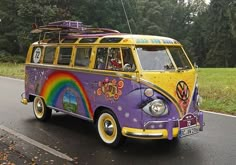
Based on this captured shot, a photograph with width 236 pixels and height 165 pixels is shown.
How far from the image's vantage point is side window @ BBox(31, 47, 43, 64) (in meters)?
9.15

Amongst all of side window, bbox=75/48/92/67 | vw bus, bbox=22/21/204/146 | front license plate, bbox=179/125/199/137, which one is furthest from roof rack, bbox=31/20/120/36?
front license plate, bbox=179/125/199/137

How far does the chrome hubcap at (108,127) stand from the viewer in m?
6.87

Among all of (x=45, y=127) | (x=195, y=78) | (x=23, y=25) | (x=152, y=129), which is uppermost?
(x=23, y=25)

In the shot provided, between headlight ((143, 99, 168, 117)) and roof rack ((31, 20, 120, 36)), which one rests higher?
roof rack ((31, 20, 120, 36))

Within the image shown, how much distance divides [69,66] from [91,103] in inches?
44.7

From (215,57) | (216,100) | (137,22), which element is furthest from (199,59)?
(216,100)

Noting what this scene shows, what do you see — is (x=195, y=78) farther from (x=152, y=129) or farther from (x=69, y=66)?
(x=69, y=66)

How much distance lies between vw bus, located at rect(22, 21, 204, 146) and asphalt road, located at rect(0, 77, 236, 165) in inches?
14.6

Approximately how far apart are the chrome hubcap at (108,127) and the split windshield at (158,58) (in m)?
1.34

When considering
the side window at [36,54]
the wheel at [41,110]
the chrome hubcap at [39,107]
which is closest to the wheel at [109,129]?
the wheel at [41,110]

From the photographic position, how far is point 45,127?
8.53 meters

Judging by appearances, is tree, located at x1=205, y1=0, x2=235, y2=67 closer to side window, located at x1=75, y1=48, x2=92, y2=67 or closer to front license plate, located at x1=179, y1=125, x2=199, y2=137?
side window, located at x1=75, y1=48, x2=92, y2=67

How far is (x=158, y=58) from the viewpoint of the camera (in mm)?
6645

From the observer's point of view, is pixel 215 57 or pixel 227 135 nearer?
pixel 227 135
